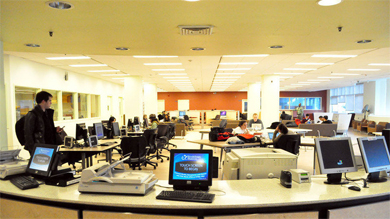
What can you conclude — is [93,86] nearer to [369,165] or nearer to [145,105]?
[145,105]

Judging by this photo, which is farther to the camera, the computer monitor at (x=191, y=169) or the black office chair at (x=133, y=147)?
the black office chair at (x=133, y=147)

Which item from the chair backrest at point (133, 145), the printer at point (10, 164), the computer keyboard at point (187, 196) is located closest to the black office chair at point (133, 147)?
the chair backrest at point (133, 145)

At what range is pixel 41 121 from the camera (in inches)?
147

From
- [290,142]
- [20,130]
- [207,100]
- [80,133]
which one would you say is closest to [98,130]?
→ [80,133]

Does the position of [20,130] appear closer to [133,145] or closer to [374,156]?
[133,145]

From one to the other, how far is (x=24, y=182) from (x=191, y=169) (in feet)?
5.73

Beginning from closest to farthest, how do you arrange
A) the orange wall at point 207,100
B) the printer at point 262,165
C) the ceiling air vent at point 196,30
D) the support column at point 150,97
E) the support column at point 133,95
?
the printer at point 262,165 < the ceiling air vent at point 196,30 < the support column at point 133,95 < the support column at point 150,97 < the orange wall at point 207,100

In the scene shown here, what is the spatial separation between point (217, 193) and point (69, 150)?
384cm

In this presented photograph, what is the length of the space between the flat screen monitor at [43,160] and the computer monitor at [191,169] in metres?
1.27

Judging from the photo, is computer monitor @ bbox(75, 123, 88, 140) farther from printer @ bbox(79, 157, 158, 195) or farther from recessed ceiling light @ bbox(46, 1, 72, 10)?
printer @ bbox(79, 157, 158, 195)

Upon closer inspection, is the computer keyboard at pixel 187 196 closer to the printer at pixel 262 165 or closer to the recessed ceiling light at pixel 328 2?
the printer at pixel 262 165

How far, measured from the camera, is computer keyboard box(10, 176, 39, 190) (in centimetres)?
242

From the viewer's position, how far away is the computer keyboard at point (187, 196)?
211 cm

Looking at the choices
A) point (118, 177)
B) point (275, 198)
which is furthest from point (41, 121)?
point (275, 198)
